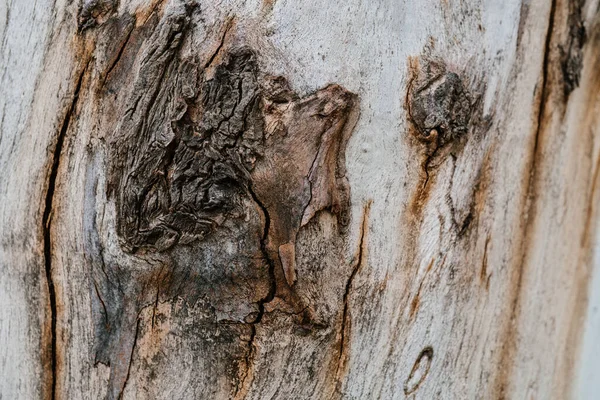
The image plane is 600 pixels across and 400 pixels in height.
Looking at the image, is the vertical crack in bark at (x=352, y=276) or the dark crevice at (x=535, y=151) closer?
the vertical crack in bark at (x=352, y=276)

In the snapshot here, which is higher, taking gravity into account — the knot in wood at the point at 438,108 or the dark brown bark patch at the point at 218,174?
the knot in wood at the point at 438,108

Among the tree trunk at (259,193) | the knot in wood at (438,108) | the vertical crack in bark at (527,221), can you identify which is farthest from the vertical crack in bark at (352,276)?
the vertical crack in bark at (527,221)

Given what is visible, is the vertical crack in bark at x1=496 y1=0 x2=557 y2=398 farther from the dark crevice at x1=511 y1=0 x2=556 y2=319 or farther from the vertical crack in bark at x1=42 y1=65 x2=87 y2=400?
the vertical crack in bark at x1=42 y1=65 x2=87 y2=400

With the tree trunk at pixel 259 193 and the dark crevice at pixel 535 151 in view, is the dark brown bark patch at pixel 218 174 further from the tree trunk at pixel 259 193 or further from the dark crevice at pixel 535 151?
the dark crevice at pixel 535 151

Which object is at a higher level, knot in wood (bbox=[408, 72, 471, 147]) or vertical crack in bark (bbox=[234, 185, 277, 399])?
knot in wood (bbox=[408, 72, 471, 147])

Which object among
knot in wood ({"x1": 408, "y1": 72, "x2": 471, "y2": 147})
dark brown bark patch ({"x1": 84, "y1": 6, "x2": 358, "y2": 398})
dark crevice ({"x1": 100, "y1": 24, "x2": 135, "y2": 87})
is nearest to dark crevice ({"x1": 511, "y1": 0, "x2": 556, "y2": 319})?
knot in wood ({"x1": 408, "y1": 72, "x2": 471, "y2": 147})

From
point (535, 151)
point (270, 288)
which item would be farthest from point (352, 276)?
point (535, 151)

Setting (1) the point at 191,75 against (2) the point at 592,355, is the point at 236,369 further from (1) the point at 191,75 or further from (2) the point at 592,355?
(2) the point at 592,355
